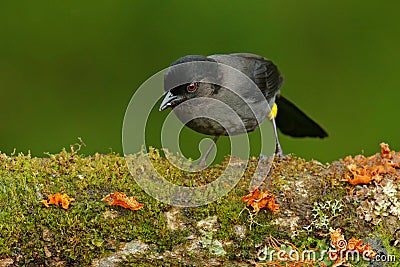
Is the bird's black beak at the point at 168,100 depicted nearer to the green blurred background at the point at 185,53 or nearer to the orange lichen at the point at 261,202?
the orange lichen at the point at 261,202

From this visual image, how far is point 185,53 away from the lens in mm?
6953

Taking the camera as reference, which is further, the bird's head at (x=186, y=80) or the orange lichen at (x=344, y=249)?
the bird's head at (x=186, y=80)

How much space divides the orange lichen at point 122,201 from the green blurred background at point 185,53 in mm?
3435

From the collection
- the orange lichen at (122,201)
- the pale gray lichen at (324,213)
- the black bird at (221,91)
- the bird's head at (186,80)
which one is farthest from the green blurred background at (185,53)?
the orange lichen at (122,201)

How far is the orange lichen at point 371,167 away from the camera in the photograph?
3557mm

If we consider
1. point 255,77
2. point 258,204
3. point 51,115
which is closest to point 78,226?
point 258,204

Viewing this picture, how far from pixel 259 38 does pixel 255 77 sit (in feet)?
6.67

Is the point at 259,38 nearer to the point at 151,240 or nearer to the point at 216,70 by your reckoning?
the point at 216,70

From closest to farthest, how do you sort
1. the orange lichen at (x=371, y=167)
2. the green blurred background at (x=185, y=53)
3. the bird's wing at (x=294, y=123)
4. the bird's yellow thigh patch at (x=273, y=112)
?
the orange lichen at (x=371, y=167) → the bird's yellow thigh patch at (x=273, y=112) → the bird's wing at (x=294, y=123) → the green blurred background at (x=185, y=53)

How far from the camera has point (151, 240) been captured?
3215mm

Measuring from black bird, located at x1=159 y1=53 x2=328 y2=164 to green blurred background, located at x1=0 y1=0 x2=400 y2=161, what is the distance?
1632 millimetres

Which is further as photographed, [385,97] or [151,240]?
[385,97]

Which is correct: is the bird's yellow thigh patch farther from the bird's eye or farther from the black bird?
the bird's eye

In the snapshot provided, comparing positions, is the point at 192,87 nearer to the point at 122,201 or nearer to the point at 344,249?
the point at 122,201
